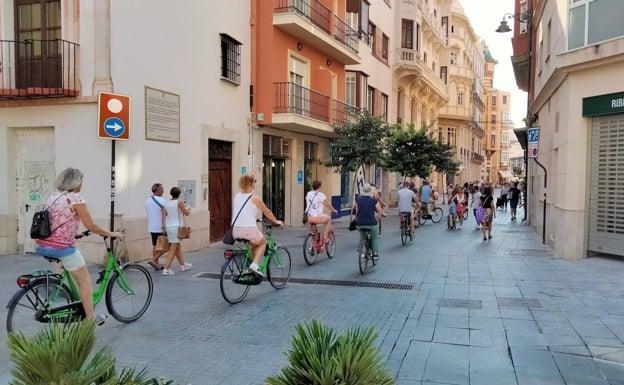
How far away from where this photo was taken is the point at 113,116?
9.54 metres

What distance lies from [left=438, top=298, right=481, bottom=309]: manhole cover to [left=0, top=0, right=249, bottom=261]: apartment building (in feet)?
20.5

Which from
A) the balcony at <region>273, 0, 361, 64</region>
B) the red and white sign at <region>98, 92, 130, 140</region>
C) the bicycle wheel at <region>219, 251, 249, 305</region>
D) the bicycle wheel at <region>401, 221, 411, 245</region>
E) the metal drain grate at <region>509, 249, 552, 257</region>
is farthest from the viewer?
the balcony at <region>273, 0, 361, 64</region>

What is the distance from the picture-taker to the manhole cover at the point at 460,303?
7230 millimetres

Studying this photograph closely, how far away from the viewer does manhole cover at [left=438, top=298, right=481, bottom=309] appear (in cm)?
723

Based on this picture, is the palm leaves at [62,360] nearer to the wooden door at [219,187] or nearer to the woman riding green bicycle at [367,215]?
the woman riding green bicycle at [367,215]

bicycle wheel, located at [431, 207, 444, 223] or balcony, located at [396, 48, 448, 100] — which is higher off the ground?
balcony, located at [396, 48, 448, 100]

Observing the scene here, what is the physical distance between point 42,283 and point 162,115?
675 centimetres

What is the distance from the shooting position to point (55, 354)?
2357 millimetres

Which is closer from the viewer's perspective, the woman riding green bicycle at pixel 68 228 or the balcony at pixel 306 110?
the woman riding green bicycle at pixel 68 228

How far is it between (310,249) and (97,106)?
5.12 metres

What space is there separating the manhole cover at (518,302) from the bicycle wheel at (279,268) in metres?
3.30

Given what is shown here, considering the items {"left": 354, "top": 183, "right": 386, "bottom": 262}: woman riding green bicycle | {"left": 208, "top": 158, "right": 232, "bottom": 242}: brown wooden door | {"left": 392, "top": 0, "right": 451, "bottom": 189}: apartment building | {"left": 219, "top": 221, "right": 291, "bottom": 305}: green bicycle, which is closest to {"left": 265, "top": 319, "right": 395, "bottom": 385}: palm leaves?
{"left": 219, "top": 221, "right": 291, "bottom": 305}: green bicycle

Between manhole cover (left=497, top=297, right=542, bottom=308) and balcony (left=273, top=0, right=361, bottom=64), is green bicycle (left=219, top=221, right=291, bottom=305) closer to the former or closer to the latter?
manhole cover (left=497, top=297, right=542, bottom=308)

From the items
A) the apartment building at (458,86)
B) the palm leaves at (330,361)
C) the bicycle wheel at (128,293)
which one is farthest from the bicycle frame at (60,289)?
the apartment building at (458,86)
